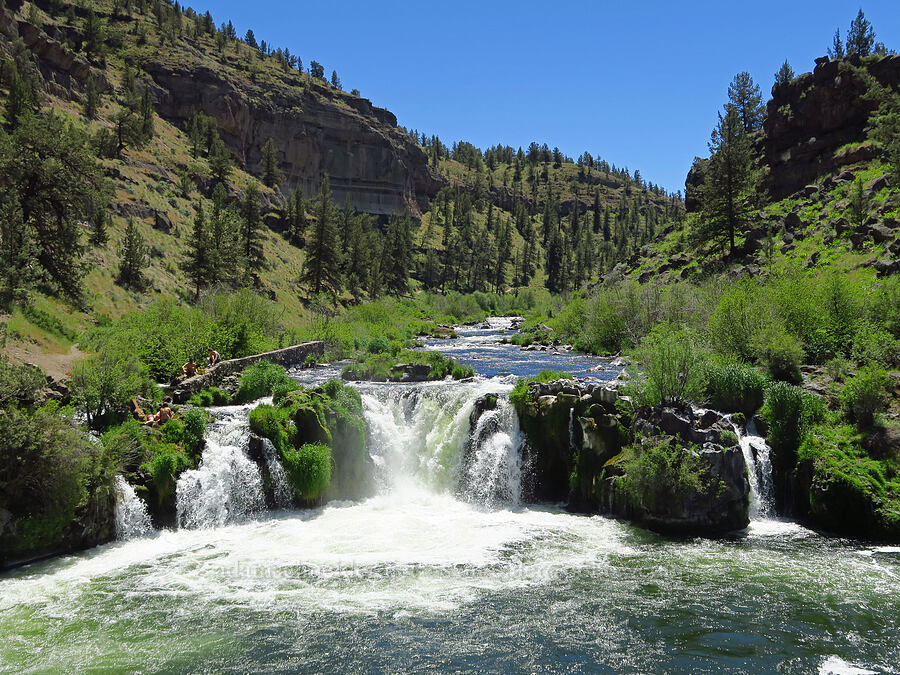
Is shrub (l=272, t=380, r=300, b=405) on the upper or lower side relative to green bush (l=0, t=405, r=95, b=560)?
upper

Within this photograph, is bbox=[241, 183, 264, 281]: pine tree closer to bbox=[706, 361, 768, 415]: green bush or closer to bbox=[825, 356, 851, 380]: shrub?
bbox=[706, 361, 768, 415]: green bush

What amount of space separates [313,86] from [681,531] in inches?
6709

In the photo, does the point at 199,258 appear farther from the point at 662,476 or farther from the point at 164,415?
the point at 662,476

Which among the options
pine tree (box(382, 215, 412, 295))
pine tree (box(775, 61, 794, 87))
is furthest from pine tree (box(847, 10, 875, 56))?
pine tree (box(382, 215, 412, 295))

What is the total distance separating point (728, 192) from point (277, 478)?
5658cm

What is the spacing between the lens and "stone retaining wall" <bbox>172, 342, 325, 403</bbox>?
1022 inches

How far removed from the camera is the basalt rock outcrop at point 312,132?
11700 centimetres

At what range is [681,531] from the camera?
18391 mm

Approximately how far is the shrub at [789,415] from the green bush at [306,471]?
17830mm

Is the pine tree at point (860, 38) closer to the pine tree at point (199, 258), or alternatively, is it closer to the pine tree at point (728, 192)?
Result: the pine tree at point (728, 192)

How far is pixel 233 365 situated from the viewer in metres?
31.6

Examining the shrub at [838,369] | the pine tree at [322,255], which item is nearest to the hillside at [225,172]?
the pine tree at [322,255]

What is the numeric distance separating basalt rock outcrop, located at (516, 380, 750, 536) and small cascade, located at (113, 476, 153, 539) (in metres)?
14.3

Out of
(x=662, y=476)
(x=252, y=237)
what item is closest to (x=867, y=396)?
(x=662, y=476)
